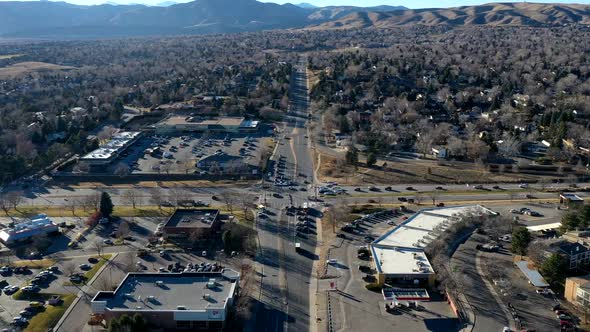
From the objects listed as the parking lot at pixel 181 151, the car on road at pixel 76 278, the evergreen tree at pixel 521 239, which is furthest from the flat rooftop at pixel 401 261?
the parking lot at pixel 181 151

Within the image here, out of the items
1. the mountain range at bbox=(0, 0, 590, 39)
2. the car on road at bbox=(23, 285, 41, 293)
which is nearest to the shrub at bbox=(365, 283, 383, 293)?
the car on road at bbox=(23, 285, 41, 293)

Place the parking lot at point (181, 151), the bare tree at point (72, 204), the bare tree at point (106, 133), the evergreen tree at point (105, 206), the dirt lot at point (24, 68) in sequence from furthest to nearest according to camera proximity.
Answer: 1. the dirt lot at point (24, 68)
2. the bare tree at point (106, 133)
3. the parking lot at point (181, 151)
4. the bare tree at point (72, 204)
5. the evergreen tree at point (105, 206)

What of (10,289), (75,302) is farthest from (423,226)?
(10,289)

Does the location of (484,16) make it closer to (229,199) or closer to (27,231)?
(229,199)

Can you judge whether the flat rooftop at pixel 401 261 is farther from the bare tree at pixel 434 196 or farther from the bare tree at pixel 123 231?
the bare tree at pixel 123 231

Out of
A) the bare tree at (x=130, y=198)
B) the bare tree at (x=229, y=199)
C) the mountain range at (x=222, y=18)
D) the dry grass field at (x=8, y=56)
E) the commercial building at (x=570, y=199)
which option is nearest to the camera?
the commercial building at (x=570, y=199)
